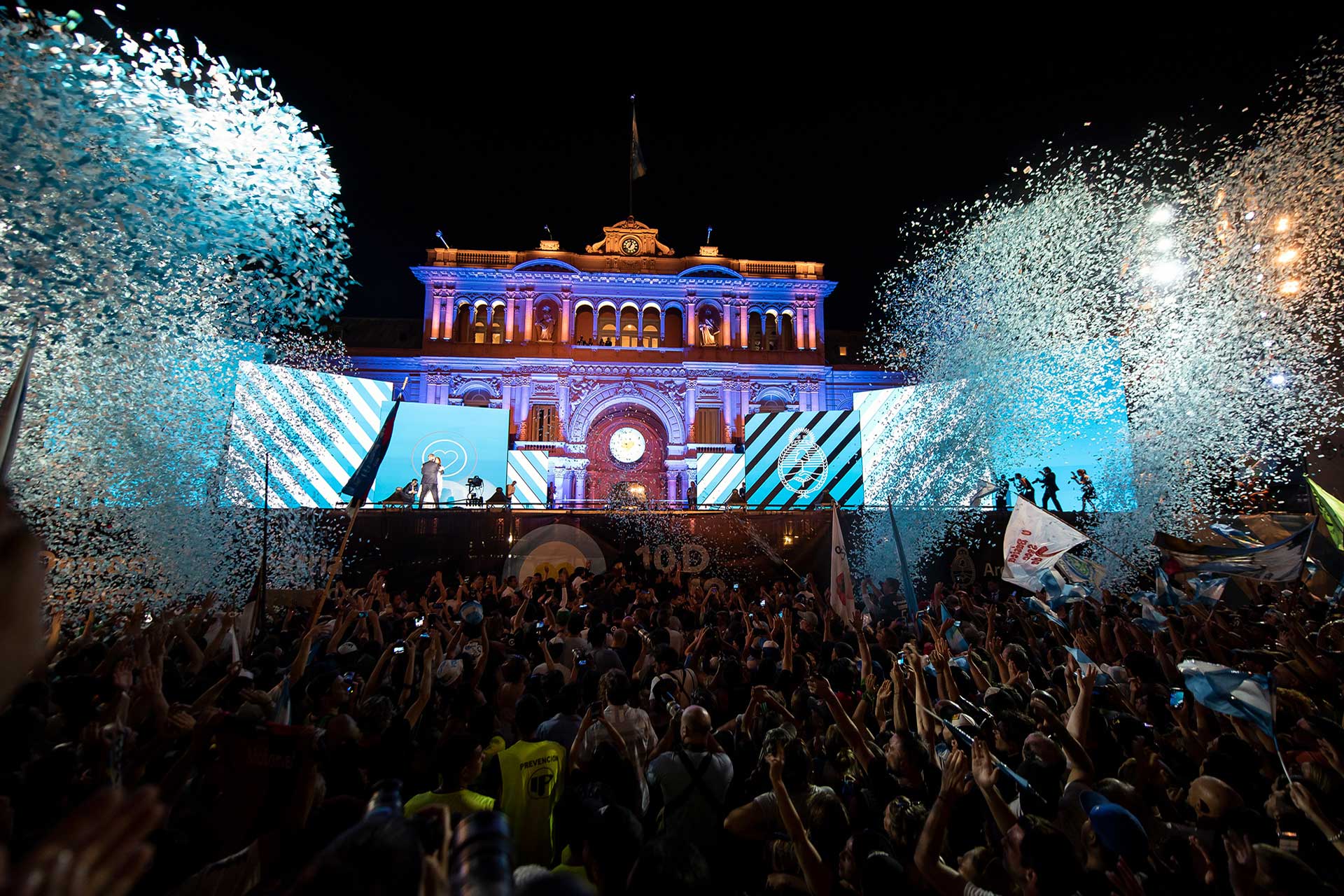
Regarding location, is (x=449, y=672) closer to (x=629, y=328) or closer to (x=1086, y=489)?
(x=1086, y=489)

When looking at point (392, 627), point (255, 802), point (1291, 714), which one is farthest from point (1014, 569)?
point (255, 802)

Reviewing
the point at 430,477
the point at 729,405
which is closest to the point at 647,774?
the point at 430,477

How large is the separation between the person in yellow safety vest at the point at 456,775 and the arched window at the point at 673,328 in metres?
36.4

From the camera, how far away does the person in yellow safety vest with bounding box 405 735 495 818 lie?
346cm

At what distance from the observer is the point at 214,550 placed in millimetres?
14828

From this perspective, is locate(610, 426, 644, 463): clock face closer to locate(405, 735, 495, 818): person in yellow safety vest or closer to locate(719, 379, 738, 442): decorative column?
locate(719, 379, 738, 442): decorative column

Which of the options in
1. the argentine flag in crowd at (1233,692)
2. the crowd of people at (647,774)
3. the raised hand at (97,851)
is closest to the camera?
the raised hand at (97,851)

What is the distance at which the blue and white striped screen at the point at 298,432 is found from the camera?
17172mm

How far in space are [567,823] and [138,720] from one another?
3150mm

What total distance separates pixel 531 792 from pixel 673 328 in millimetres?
37035

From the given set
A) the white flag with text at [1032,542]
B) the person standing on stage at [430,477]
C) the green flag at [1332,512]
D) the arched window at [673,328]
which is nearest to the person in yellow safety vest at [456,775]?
the white flag with text at [1032,542]

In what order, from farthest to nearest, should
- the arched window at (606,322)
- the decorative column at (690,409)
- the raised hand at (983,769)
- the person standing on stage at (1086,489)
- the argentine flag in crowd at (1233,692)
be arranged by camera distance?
the arched window at (606,322) < the decorative column at (690,409) < the person standing on stage at (1086,489) < the argentine flag in crowd at (1233,692) < the raised hand at (983,769)

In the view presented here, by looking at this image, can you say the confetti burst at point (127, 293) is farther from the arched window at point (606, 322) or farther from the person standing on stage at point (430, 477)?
the arched window at point (606, 322)

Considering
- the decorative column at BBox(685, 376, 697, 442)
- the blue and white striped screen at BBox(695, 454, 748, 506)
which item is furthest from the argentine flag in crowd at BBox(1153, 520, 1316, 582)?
the decorative column at BBox(685, 376, 697, 442)
